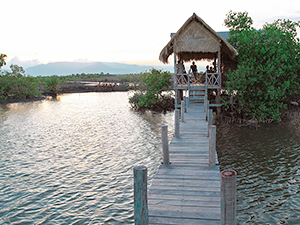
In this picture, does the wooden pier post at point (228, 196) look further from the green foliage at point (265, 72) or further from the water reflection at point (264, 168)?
the green foliage at point (265, 72)

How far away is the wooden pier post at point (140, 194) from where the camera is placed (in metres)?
4.59

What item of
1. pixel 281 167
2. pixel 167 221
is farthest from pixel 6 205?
pixel 281 167

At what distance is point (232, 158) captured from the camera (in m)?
12.5

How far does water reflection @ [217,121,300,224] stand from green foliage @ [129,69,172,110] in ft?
28.9

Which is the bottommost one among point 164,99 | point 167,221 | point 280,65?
point 167,221

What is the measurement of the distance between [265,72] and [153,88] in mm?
10590

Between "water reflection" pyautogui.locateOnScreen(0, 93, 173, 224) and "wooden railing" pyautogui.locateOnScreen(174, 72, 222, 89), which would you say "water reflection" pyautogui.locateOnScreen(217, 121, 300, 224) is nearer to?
"wooden railing" pyautogui.locateOnScreen(174, 72, 222, 89)

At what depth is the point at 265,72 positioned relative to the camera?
18.7 meters

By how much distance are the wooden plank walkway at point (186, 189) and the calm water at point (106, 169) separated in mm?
1542

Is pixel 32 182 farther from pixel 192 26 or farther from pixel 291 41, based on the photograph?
pixel 291 41

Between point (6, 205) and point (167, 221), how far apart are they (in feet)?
19.3

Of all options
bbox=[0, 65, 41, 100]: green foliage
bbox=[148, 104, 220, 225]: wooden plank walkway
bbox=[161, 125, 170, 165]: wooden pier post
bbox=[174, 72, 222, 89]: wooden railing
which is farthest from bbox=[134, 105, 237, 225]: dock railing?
bbox=[0, 65, 41, 100]: green foliage

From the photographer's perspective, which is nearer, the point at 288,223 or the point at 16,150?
the point at 288,223

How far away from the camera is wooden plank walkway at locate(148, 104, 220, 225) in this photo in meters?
5.41
